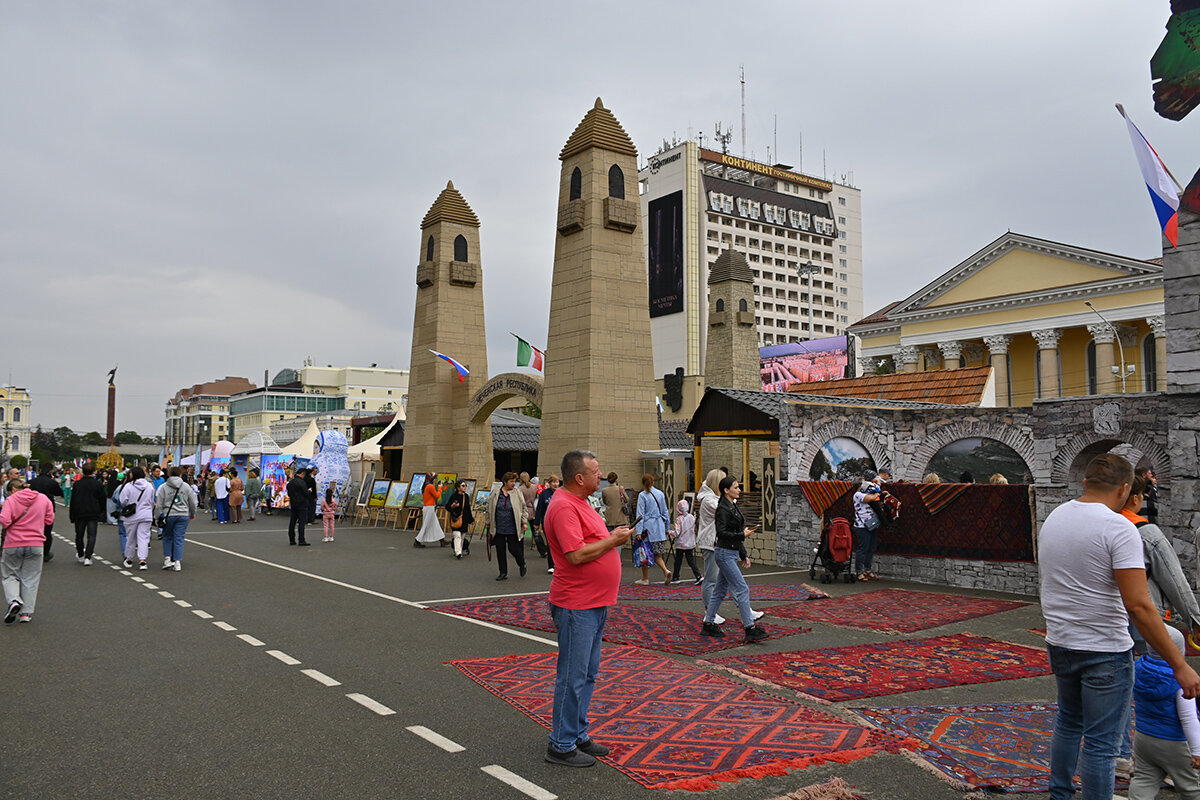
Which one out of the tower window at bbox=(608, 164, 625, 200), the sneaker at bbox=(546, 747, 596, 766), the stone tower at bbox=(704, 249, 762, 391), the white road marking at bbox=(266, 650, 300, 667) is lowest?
the white road marking at bbox=(266, 650, 300, 667)

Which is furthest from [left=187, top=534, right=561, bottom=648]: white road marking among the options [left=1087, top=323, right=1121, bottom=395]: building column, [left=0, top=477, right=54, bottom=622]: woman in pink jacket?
[left=1087, top=323, right=1121, bottom=395]: building column

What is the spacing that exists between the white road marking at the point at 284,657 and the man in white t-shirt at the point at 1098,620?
6420 mm

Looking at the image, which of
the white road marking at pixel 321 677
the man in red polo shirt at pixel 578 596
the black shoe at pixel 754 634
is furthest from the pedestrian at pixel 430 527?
the man in red polo shirt at pixel 578 596

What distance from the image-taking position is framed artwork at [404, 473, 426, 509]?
2745 cm

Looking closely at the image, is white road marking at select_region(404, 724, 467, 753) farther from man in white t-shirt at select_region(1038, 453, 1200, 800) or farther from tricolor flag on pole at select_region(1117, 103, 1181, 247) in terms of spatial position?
tricolor flag on pole at select_region(1117, 103, 1181, 247)

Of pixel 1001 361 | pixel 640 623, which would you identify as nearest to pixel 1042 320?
pixel 1001 361

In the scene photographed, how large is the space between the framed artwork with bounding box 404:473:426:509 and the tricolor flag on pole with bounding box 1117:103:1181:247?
69.4ft

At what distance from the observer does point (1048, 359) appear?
51500 millimetres

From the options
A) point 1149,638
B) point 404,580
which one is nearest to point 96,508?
point 404,580

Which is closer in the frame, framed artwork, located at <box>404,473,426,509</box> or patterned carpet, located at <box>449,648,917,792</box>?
patterned carpet, located at <box>449,648,917,792</box>

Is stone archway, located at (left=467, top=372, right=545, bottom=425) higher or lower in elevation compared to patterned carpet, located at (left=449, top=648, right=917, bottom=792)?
higher

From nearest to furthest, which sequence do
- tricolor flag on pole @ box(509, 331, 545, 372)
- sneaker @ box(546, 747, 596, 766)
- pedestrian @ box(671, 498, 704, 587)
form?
sneaker @ box(546, 747, 596, 766)
pedestrian @ box(671, 498, 704, 587)
tricolor flag on pole @ box(509, 331, 545, 372)

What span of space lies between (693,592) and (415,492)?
52.9 ft

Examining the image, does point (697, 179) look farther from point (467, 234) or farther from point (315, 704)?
point (315, 704)
